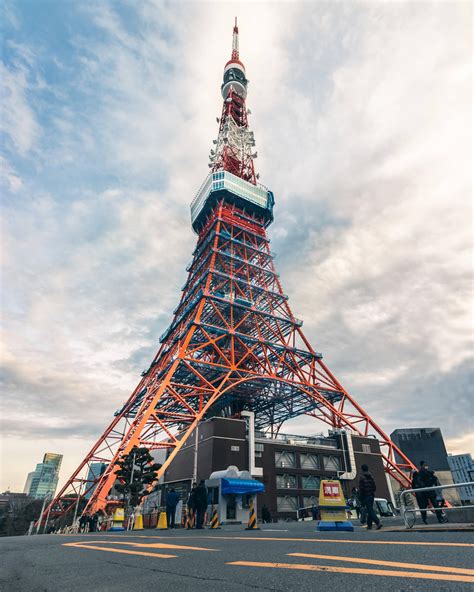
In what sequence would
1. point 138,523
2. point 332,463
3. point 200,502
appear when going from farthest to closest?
point 332,463 → point 138,523 → point 200,502

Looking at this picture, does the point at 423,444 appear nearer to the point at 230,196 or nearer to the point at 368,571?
the point at 230,196

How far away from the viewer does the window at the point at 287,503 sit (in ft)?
101

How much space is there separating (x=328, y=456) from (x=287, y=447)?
504 cm

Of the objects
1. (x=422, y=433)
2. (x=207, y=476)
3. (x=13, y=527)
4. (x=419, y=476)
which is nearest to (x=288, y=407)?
(x=207, y=476)

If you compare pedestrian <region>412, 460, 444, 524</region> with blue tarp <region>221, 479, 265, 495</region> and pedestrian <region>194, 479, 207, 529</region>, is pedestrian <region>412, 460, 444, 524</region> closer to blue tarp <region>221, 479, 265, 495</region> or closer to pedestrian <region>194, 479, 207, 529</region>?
pedestrian <region>194, 479, 207, 529</region>

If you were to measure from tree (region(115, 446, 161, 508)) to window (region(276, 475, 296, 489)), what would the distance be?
13904 millimetres

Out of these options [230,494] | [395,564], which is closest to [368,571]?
[395,564]

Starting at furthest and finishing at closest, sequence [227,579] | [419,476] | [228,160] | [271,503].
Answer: [228,160]
[271,503]
[419,476]
[227,579]

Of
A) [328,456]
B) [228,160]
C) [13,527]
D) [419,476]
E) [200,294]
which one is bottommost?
[13,527]

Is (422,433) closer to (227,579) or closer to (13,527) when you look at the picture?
(13,527)

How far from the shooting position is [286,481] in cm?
3209

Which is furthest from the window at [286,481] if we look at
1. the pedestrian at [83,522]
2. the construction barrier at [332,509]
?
the construction barrier at [332,509]

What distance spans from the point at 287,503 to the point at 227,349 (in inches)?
621

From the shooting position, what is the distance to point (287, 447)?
33500mm
